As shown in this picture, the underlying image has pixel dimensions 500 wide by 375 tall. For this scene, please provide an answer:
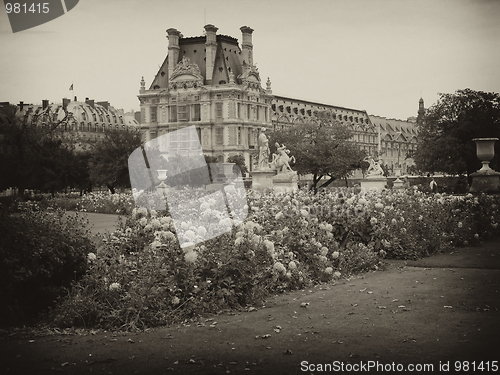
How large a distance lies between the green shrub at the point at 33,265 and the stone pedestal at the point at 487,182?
11808 millimetres

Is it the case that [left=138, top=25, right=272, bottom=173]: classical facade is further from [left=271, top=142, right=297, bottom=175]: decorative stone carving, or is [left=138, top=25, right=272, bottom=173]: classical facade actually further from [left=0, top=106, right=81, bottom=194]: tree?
[left=271, top=142, right=297, bottom=175]: decorative stone carving

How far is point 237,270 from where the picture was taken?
21.7ft

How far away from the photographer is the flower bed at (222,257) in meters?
5.96

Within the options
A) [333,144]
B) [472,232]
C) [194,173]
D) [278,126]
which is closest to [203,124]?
[278,126]

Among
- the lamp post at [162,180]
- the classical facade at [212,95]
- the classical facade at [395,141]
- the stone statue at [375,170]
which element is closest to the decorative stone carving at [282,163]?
the lamp post at [162,180]

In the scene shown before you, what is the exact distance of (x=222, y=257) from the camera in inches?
261

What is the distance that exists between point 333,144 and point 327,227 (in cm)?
4010

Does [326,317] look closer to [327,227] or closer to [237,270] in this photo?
[237,270]

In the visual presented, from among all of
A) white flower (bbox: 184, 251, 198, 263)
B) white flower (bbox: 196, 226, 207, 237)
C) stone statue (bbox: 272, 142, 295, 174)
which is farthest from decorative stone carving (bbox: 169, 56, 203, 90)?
white flower (bbox: 184, 251, 198, 263)

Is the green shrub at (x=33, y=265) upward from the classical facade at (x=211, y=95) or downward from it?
downward

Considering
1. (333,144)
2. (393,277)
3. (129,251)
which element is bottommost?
(393,277)

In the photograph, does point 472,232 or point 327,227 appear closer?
point 327,227

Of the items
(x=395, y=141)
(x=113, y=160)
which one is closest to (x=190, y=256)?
(x=113, y=160)

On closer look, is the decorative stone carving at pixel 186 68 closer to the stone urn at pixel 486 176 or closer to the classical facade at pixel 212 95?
the classical facade at pixel 212 95
